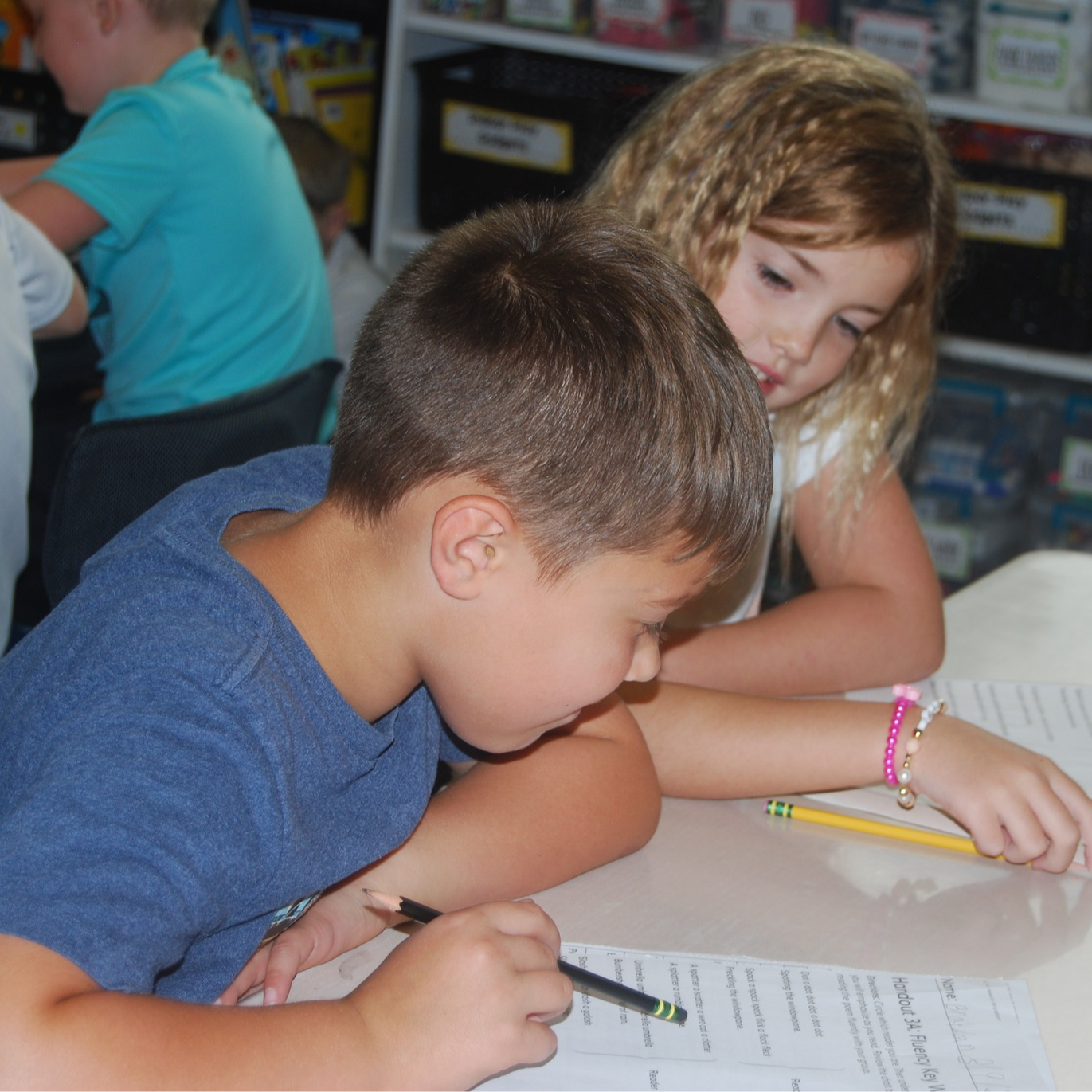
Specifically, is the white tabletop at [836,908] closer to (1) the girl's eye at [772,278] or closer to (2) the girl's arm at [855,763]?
(2) the girl's arm at [855,763]

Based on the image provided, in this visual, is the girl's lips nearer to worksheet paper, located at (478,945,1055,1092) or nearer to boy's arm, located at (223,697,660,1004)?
boy's arm, located at (223,697,660,1004)

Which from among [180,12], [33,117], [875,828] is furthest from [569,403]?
[33,117]

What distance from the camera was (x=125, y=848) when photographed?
0.54m

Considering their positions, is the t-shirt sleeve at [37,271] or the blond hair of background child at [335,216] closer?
the t-shirt sleeve at [37,271]

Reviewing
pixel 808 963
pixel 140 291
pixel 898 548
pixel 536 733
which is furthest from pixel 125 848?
pixel 140 291

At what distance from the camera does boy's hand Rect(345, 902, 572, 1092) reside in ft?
1.97

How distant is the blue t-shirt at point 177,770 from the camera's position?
0.53m

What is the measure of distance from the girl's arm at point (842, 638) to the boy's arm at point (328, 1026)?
428 mm

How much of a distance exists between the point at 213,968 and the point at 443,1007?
0.14 m

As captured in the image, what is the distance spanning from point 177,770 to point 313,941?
0.19 m

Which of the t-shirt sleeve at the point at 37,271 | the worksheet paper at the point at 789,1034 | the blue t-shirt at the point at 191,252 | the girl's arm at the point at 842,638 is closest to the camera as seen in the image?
the worksheet paper at the point at 789,1034

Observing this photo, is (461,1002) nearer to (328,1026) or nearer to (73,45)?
(328,1026)

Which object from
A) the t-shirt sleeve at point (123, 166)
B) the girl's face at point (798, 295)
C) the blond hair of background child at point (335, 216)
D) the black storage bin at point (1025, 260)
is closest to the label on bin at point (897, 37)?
the black storage bin at point (1025, 260)

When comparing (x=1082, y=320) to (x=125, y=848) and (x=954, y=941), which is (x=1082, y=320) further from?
(x=125, y=848)
